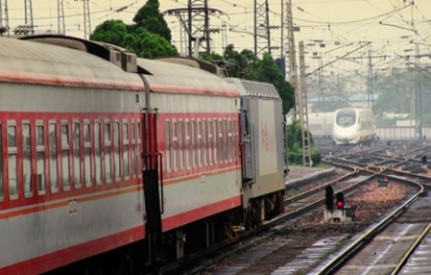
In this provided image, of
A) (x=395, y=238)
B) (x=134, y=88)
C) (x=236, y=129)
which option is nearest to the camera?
(x=134, y=88)

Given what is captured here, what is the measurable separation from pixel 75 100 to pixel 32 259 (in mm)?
2721

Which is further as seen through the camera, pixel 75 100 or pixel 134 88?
pixel 134 88

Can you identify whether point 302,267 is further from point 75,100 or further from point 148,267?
point 75,100

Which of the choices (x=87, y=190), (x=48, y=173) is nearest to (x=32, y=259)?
(x=48, y=173)

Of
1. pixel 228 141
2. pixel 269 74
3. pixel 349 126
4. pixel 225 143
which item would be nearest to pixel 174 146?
pixel 225 143

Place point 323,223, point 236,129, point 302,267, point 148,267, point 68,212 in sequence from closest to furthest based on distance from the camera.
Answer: point 68,212 → point 148,267 → point 302,267 → point 236,129 → point 323,223

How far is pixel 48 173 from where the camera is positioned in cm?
1650

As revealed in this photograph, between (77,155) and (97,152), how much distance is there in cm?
100

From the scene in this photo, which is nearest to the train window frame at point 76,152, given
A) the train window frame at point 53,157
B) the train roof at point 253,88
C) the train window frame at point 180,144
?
the train window frame at point 53,157

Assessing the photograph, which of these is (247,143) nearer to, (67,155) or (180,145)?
(180,145)

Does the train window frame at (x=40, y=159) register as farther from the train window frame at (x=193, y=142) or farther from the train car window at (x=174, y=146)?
the train window frame at (x=193, y=142)

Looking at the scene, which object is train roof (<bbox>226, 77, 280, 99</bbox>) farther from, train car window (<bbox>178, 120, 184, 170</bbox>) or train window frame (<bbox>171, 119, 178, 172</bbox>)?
train window frame (<bbox>171, 119, 178, 172</bbox>)

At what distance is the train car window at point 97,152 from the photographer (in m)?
18.7

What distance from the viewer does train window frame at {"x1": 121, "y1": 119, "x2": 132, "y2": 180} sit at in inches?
794
